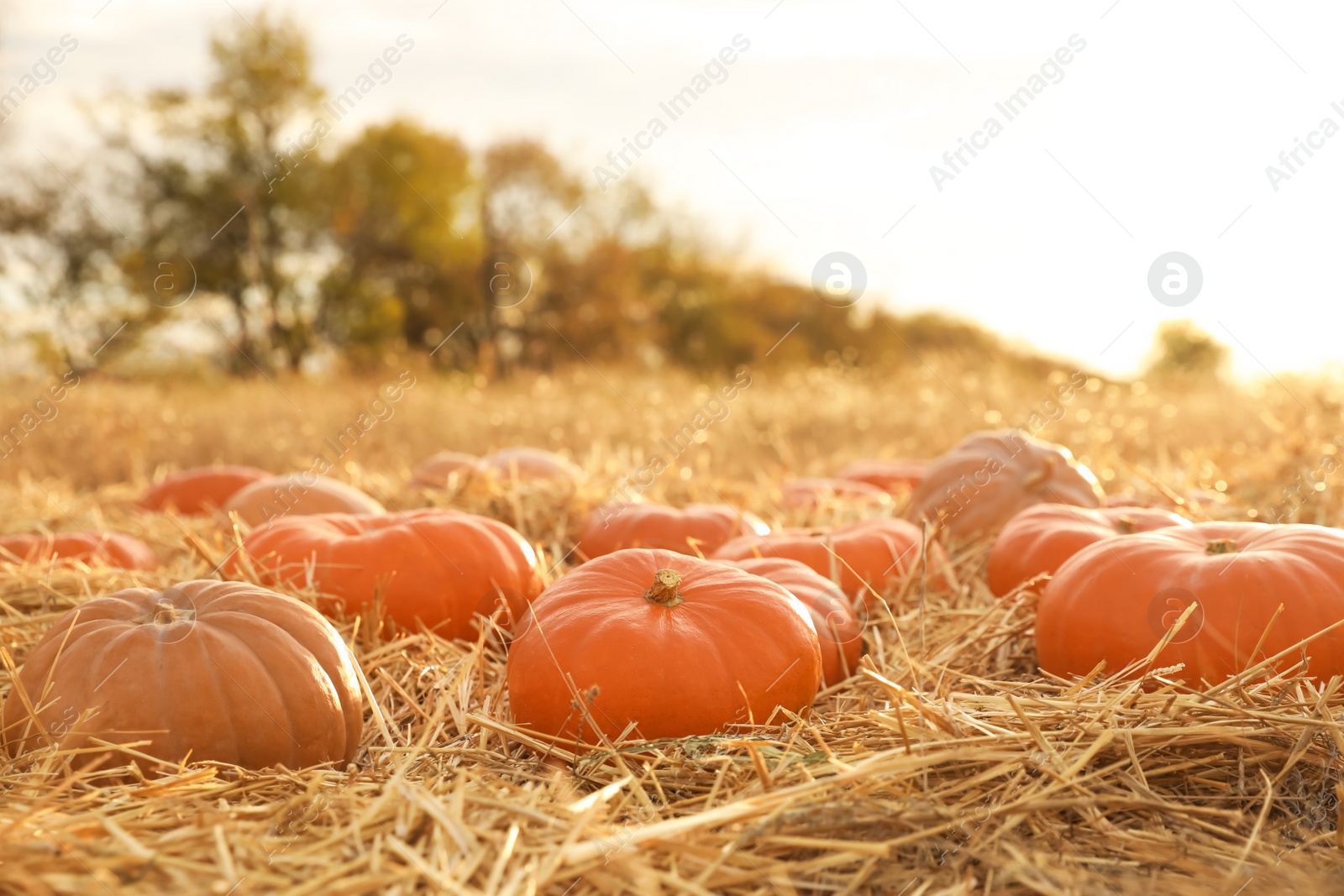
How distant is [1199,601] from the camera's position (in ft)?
8.25

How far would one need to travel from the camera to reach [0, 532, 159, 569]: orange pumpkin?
159 inches

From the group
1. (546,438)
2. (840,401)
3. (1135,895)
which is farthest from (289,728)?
(840,401)

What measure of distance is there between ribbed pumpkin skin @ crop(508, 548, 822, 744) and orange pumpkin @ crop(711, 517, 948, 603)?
85cm

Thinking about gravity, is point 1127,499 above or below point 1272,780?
above

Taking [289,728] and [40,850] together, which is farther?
[289,728]

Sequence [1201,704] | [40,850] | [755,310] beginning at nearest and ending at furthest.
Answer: [40,850]
[1201,704]
[755,310]

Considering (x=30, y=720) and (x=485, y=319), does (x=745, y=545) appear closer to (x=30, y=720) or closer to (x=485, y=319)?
(x=30, y=720)

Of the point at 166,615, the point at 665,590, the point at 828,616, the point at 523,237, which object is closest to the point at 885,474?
the point at 828,616

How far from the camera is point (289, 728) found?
211 centimetres

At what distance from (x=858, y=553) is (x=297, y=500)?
7.96ft

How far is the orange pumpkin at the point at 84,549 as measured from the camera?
403 cm

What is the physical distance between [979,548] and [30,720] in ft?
10.2

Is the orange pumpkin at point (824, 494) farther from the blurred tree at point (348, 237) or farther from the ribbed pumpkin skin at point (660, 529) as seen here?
the blurred tree at point (348, 237)

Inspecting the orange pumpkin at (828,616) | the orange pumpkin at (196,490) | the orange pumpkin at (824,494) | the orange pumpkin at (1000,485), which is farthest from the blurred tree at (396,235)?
the orange pumpkin at (828,616)
